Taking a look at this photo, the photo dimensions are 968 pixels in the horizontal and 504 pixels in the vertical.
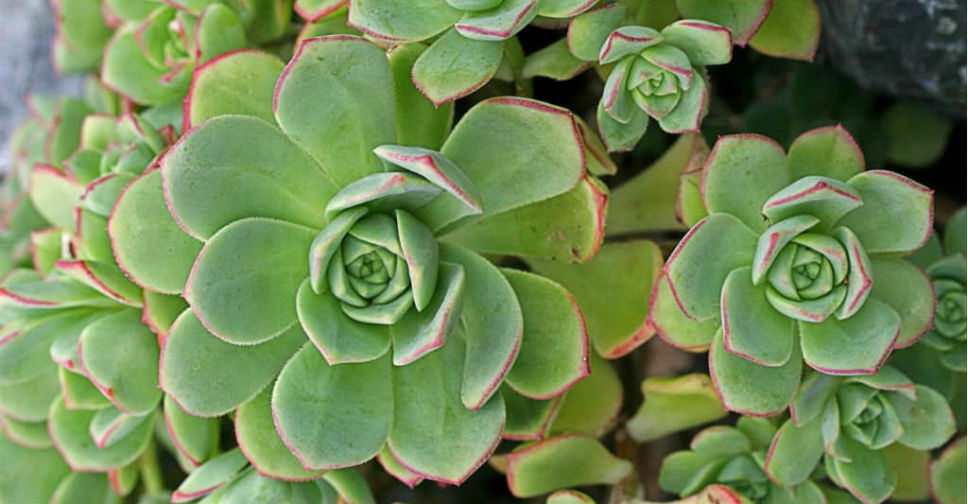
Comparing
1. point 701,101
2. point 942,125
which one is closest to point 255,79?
point 701,101

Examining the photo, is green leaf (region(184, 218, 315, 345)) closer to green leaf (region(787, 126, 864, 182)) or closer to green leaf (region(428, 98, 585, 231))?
green leaf (region(428, 98, 585, 231))

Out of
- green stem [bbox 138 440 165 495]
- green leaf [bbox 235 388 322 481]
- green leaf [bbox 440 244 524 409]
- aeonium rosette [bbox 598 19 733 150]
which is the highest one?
aeonium rosette [bbox 598 19 733 150]

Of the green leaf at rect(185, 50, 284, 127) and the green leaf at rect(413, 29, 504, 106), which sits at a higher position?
the green leaf at rect(413, 29, 504, 106)

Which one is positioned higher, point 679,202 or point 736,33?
point 736,33

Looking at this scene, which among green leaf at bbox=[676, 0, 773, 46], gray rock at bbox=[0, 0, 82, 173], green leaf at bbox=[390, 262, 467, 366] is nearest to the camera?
green leaf at bbox=[390, 262, 467, 366]

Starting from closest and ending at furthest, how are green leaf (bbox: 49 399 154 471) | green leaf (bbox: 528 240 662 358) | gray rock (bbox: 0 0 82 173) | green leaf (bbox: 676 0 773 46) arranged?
green leaf (bbox: 676 0 773 46)
green leaf (bbox: 528 240 662 358)
green leaf (bbox: 49 399 154 471)
gray rock (bbox: 0 0 82 173)

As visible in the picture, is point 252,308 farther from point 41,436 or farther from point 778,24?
point 778,24

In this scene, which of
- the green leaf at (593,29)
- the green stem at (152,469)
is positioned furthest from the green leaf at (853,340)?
the green stem at (152,469)

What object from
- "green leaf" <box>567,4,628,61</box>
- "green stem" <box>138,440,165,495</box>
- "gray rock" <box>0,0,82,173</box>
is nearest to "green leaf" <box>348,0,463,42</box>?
"green leaf" <box>567,4,628,61</box>
